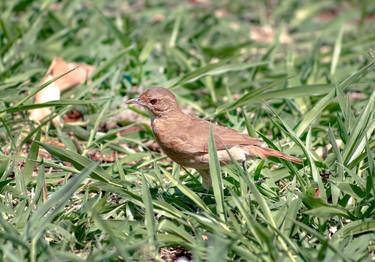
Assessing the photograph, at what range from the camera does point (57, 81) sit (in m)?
6.11

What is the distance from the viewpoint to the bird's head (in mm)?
5246

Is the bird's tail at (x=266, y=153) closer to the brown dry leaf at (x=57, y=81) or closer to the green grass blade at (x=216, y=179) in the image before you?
the green grass blade at (x=216, y=179)

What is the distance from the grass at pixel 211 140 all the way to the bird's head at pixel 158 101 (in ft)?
0.77

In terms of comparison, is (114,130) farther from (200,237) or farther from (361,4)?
(361,4)

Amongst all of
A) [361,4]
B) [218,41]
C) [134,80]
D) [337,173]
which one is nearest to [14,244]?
[337,173]

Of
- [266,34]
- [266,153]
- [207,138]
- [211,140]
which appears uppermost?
[211,140]

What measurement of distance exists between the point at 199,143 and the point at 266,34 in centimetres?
423

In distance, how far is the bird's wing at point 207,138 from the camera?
4738 mm

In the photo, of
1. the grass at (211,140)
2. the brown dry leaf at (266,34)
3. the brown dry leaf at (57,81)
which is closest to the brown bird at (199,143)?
the grass at (211,140)

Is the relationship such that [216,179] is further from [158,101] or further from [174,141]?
[158,101]

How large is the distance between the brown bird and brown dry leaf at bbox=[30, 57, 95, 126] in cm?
97

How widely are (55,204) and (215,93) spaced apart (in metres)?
2.75

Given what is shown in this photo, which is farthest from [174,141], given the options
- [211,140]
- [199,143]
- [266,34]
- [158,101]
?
[266,34]

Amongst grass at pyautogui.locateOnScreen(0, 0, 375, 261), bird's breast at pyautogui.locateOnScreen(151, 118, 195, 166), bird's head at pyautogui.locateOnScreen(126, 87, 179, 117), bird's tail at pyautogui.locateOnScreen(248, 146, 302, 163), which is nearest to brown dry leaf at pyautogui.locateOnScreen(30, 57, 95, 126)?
grass at pyautogui.locateOnScreen(0, 0, 375, 261)
